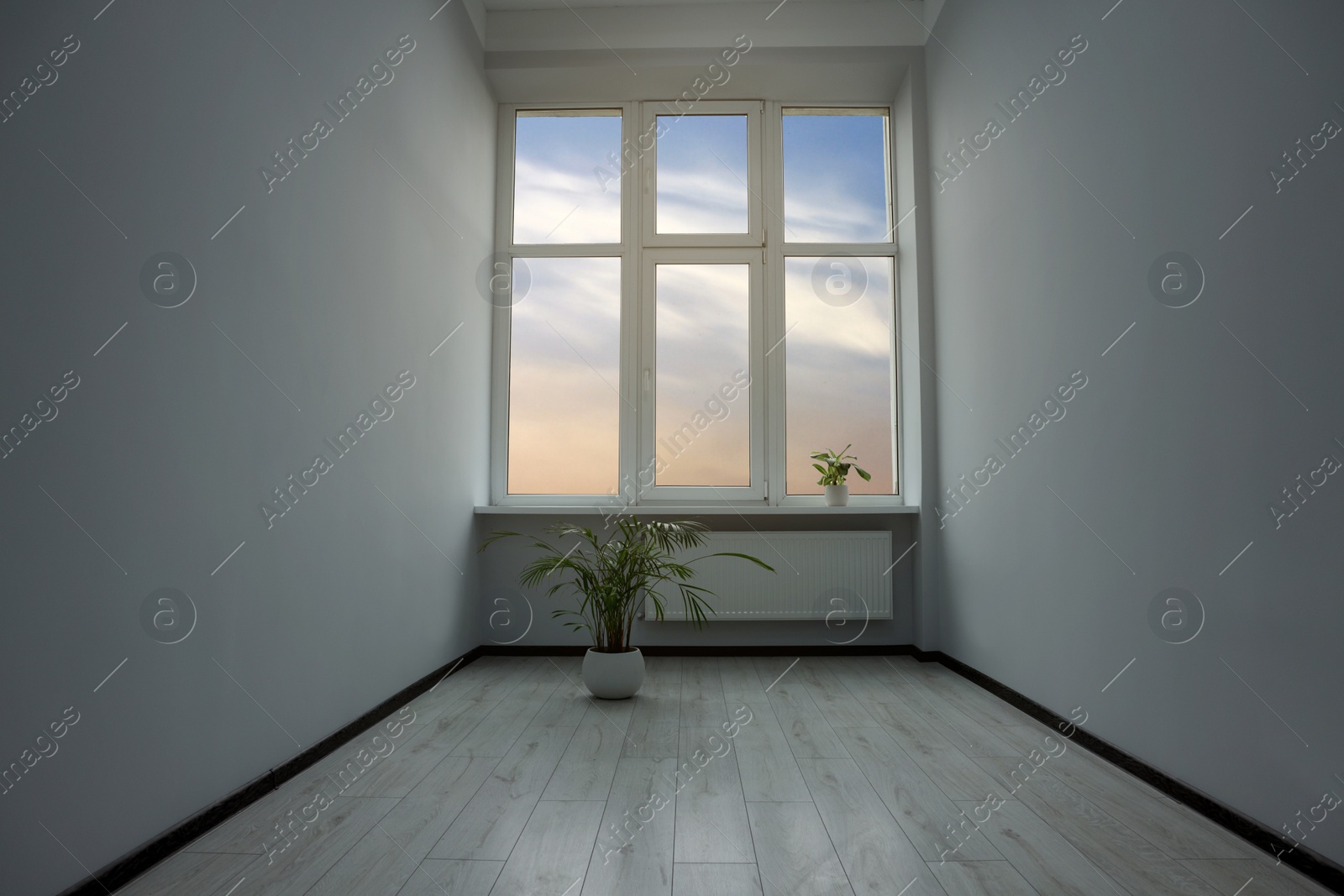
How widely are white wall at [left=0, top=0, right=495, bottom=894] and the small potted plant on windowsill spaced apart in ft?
6.89

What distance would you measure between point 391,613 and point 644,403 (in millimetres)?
1902

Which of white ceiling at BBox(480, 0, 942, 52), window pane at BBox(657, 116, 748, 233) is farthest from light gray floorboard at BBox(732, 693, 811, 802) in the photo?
white ceiling at BBox(480, 0, 942, 52)

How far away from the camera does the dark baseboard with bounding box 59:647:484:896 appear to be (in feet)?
5.10

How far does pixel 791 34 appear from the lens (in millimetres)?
4305

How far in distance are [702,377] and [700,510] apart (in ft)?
2.54

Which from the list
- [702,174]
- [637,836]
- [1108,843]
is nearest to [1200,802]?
[1108,843]

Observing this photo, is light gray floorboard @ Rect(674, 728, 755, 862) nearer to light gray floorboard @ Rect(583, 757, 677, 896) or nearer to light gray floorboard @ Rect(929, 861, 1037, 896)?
light gray floorboard @ Rect(583, 757, 677, 896)

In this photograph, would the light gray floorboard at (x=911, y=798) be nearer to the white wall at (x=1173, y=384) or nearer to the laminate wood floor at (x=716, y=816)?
the laminate wood floor at (x=716, y=816)

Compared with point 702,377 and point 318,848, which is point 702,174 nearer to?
point 702,377

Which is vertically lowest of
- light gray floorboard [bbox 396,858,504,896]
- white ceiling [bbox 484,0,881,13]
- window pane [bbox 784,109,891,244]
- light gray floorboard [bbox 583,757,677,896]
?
light gray floorboard [bbox 583,757,677,896]

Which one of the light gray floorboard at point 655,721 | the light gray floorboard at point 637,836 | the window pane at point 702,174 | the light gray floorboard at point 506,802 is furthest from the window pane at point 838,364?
the light gray floorboard at point 637,836

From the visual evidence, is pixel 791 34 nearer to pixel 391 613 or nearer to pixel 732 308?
pixel 732 308

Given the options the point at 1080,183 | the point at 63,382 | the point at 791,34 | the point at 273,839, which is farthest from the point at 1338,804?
the point at 791,34

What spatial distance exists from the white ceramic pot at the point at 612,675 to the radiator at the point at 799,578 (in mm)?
919
